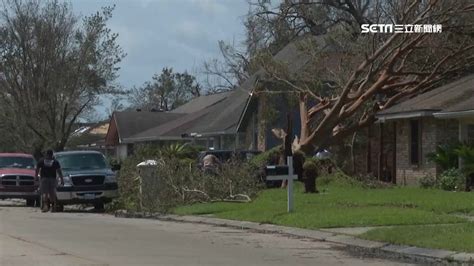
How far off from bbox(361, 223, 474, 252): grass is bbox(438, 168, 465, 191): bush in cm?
1078

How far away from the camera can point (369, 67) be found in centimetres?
3209

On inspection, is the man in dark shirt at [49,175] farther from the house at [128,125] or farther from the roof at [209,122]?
the house at [128,125]

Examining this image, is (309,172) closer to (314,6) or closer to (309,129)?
(309,129)

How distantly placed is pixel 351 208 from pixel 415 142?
445 inches

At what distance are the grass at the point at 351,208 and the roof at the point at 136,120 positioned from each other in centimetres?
3445

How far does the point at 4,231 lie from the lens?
19328 millimetres

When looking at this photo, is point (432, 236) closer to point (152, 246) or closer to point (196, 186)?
point (152, 246)

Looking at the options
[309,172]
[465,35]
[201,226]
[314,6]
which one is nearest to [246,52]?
[314,6]

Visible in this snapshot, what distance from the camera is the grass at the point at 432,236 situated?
14.3 meters

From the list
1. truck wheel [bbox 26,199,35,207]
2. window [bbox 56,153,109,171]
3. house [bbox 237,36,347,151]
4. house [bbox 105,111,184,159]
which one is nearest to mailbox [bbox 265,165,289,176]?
window [bbox 56,153,109,171]

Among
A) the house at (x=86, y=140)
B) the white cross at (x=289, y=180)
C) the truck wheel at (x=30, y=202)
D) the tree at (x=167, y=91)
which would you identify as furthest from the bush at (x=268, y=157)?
the tree at (x=167, y=91)

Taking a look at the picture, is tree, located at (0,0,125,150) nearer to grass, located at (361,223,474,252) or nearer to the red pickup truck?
the red pickup truck

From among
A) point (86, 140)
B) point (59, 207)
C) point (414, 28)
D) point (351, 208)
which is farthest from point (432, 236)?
point (86, 140)

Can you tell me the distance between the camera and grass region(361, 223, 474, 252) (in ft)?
46.9
